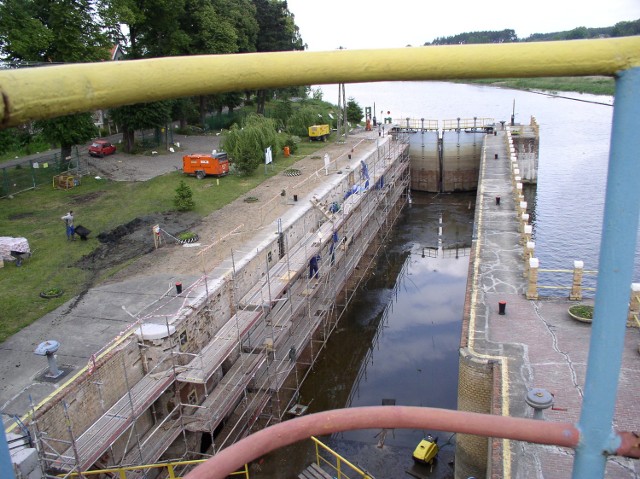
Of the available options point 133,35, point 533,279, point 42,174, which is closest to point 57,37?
point 42,174

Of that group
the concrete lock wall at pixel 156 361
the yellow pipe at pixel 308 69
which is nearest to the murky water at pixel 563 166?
the yellow pipe at pixel 308 69

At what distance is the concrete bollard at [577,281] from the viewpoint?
1759 cm

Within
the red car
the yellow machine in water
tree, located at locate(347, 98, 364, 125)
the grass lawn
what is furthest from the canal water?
the red car

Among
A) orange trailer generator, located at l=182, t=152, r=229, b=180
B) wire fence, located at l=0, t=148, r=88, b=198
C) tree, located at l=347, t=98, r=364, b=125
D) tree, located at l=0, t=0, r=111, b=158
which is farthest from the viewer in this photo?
tree, located at l=347, t=98, r=364, b=125

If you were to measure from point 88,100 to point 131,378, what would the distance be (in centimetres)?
1440

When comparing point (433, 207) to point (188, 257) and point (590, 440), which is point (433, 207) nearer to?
point (188, 257)

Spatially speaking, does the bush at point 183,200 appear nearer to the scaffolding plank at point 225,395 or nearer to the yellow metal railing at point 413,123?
the scaffolding plank at point 225,395

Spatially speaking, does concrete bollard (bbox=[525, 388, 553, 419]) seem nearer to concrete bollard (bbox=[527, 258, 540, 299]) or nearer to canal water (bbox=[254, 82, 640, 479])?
canal water (bbox=[254, 82, 640, 479])

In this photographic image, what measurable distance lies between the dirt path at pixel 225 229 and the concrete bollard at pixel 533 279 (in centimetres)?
1033

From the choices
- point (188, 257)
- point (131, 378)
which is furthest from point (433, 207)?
point (131, 378)

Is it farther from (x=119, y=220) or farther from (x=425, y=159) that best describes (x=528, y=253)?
(x=425, y=159)

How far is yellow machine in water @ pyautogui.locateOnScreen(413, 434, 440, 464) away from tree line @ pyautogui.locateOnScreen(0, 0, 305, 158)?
2059 cm

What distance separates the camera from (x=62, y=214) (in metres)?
26.7

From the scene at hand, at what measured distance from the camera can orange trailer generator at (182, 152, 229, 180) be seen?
110 ft
